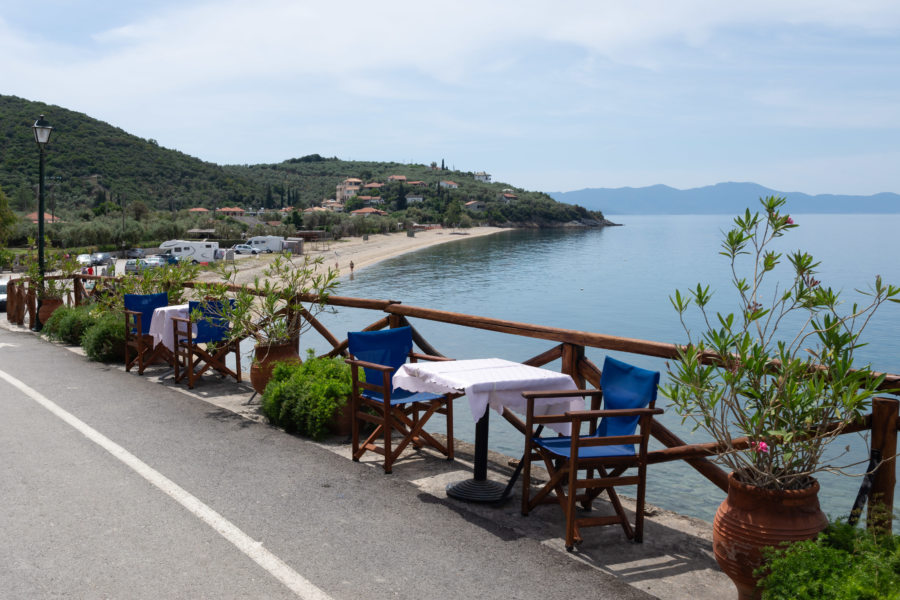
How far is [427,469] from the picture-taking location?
204 inches

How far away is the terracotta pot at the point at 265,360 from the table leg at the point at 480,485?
3.03 m

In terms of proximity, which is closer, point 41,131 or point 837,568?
point 837,568

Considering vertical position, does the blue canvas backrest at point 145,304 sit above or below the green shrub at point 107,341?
above

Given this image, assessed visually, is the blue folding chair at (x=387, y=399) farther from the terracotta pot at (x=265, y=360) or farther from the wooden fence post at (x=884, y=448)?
the wooden fence post at (x=884, y=448)

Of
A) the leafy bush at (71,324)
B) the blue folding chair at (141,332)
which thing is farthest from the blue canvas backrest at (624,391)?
the leafy bush at (71,324)

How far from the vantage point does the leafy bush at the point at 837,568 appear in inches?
105

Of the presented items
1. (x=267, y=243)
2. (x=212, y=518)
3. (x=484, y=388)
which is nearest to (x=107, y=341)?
(x=212, y=518)

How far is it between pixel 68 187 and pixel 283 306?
96998mm

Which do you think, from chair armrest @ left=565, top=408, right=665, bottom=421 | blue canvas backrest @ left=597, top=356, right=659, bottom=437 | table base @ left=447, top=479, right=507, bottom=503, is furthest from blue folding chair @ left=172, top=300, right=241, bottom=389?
chair armrest @ left=565, top=408, right=665, bottom=421

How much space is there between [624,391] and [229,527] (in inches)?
92.6

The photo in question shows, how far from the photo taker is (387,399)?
193 inches

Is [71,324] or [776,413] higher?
[776,413]

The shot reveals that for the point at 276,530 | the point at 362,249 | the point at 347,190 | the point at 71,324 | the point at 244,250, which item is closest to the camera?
the point at 276,530

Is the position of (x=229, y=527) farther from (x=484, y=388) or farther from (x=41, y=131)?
(x=41, y=131)
